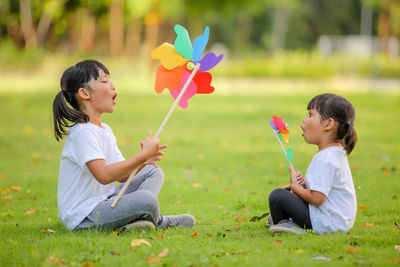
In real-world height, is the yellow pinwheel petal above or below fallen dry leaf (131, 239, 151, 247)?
above

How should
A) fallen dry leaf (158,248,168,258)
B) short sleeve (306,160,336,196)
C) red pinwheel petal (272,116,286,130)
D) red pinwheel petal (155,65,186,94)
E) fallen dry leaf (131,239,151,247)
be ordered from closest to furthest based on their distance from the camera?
fallen dry leaf (158,248,168,258), fallen dry leaf (131,239,151,247), short sleeve (306,160,336,196), red pinwheel petal (155,65,186,94), red pinwheel petal (272,116,286,130)

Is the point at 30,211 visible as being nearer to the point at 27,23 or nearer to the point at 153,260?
the point at 153,260

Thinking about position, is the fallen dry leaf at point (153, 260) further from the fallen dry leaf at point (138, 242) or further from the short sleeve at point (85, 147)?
the short sleeve at point (85, 147)

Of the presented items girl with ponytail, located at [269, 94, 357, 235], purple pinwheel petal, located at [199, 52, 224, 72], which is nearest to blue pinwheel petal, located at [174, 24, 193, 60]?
purple pinwheel petal, located at [199, 52, 224, 72]

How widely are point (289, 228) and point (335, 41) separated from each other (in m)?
59.3

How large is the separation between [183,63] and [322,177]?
1.48 m

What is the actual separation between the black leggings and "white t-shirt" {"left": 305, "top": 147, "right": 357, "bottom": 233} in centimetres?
6

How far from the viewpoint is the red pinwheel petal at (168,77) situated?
4.33 meters

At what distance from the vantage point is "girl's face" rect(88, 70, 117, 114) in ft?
13.9

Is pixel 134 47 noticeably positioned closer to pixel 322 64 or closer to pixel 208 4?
pixel 208 4

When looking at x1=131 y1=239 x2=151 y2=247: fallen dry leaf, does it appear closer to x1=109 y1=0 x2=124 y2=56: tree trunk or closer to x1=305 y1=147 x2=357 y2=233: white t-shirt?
x1=305 y1=147 x2=357 y2=233: white t-shirt

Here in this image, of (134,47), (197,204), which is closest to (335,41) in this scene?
(134,47)

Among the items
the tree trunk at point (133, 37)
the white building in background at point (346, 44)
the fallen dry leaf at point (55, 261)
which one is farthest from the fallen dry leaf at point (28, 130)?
the white building in background at point (346, 44)

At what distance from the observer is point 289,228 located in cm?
414
